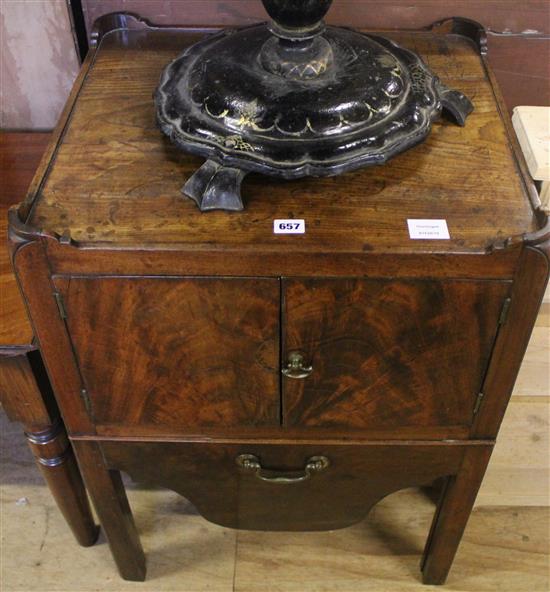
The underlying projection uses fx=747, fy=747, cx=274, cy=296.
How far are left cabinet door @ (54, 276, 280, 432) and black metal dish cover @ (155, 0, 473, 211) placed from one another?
0.10m

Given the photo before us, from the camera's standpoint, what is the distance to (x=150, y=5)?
1.06 meters

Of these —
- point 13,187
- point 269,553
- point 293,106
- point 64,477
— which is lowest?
point 269,553

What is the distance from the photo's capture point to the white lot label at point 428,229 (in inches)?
28.3

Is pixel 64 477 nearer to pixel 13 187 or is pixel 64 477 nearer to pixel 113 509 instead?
pixel 113 509

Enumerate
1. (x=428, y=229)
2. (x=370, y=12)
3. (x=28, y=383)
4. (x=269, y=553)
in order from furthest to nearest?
(x=269, y=553) → (x=370, y=12) → (x=28, y=383) → (x=428, y=229)

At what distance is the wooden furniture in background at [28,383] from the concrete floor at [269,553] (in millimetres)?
74

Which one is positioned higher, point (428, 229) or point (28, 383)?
point (428, 229)

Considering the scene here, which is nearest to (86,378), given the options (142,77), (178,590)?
(142,77)

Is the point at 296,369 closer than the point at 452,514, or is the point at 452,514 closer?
the point at 296,369

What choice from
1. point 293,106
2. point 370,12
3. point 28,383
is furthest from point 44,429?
point 370,12

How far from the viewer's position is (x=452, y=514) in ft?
3.36

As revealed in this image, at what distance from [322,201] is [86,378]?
0.33 m

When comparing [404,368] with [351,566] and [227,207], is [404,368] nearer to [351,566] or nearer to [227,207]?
[227,207]

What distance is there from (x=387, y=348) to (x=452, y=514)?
35cm
